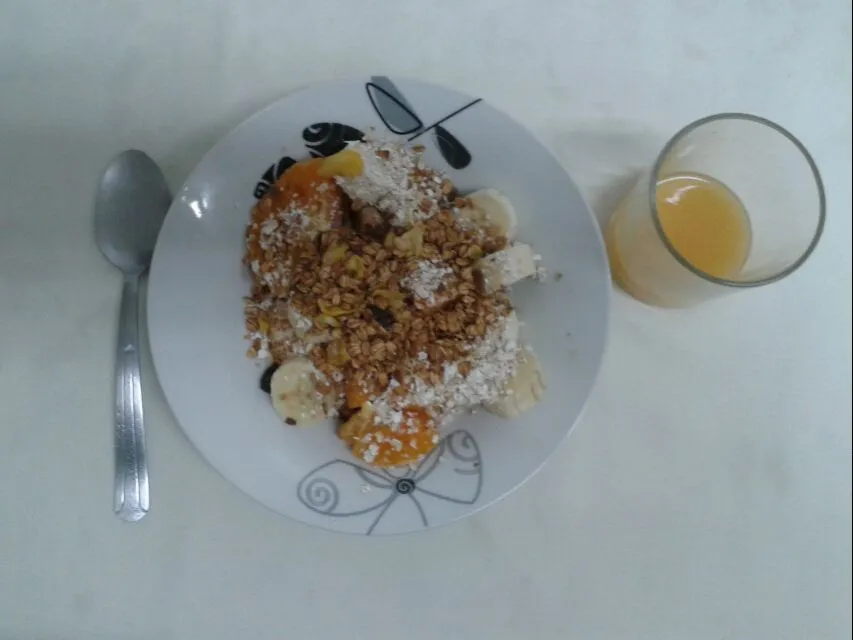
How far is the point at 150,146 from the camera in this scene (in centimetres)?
76

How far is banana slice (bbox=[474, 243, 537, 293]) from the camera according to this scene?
0.67 meters

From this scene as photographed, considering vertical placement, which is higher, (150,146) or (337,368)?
(150,146)

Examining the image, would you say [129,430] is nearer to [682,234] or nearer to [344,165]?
[344,165]

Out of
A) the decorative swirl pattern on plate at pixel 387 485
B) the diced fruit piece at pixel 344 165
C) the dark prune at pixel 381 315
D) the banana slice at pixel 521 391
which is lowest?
the decorative swirl pattern on plate at pixel 387 485

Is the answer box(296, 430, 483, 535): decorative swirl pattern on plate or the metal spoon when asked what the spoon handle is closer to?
the metal spoon

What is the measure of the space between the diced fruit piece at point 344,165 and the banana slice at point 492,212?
121 millimetres

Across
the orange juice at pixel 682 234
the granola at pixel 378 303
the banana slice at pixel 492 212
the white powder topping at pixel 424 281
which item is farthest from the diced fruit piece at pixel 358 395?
the orange juice at pixel 682 234

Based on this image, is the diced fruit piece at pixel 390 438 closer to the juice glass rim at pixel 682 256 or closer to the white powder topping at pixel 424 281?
the white powder topping at pixel 424 281

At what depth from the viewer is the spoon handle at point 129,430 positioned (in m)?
0.69

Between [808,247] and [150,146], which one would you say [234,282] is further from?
[808,247]

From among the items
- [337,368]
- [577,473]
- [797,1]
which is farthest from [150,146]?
[797,1]

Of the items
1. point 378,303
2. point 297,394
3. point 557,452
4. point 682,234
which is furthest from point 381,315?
point 682,234

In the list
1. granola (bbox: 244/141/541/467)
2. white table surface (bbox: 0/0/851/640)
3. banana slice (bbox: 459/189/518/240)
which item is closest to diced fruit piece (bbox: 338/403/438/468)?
granola (bbox: 244/141/541/467)

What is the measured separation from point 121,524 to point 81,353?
0.63 ft
